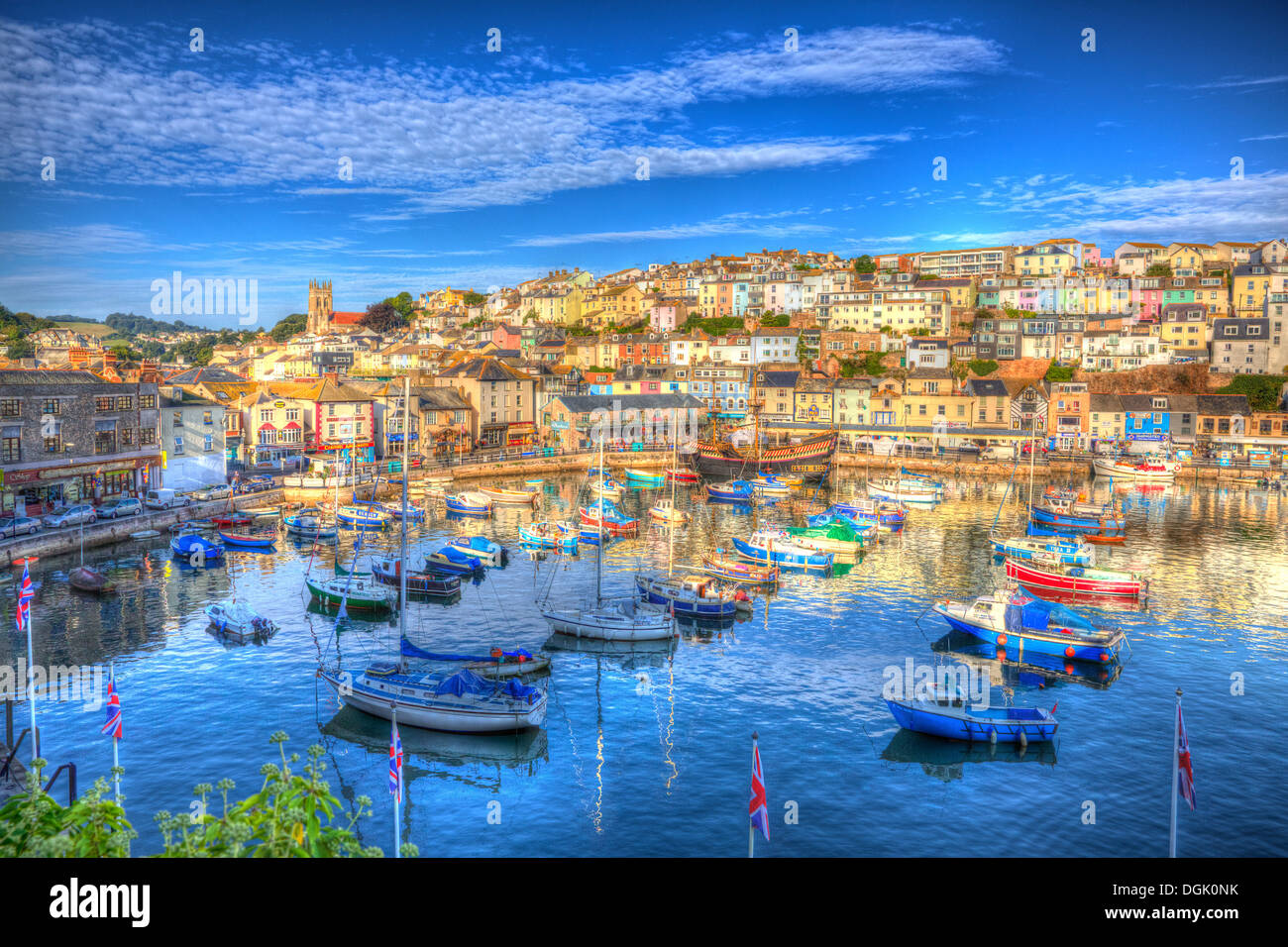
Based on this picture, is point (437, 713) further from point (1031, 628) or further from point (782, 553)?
point (782, 553)

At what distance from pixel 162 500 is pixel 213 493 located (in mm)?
2169

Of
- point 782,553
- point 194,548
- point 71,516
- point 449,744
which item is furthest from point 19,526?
point 782,553

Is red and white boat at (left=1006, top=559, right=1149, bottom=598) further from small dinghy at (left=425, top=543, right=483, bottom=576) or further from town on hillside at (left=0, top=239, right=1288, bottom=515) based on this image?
town on hillside at (left=0, top=239, right=1288, bottom=515)

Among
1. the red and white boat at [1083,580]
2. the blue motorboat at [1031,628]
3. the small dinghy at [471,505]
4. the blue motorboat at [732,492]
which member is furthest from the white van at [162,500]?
the red and white boat at [1083,580]

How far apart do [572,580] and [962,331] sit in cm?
5195

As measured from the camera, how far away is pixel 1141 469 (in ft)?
144

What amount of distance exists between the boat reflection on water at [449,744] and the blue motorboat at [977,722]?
226 inches

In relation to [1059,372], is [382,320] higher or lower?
higher

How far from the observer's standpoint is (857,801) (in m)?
12.0

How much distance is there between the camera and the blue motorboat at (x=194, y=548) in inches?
997

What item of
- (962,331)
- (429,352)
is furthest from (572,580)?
(962,331)
